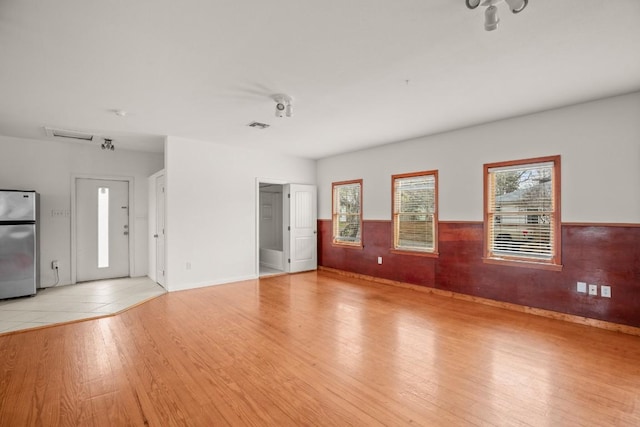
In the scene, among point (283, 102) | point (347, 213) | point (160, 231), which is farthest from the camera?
point (347, 213)

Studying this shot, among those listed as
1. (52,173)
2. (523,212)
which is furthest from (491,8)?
(52,173)

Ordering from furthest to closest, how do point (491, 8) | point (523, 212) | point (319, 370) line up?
point (523, 212) → point (319, 370) → point (491, 8)

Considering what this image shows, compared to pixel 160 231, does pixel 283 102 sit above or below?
above

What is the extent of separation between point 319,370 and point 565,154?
3.94m

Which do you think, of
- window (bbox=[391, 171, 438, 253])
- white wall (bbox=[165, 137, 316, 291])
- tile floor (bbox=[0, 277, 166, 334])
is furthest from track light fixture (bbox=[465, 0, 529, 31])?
tile floor (bbox=[0, 277, 166, 334])

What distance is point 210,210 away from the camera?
5.82m

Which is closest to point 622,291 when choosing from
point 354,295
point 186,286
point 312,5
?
point 354,295

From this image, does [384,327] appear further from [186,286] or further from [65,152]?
[65,152]

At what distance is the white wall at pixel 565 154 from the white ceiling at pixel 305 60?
0.24 metres

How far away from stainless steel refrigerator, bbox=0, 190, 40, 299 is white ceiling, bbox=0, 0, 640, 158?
3.94 ft

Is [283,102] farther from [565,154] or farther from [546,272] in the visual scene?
[546,272]

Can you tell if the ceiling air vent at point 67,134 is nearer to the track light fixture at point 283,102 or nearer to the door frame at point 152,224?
the door frame at point 152,224

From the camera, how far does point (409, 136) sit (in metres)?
5.43

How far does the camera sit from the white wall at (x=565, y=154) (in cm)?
353
